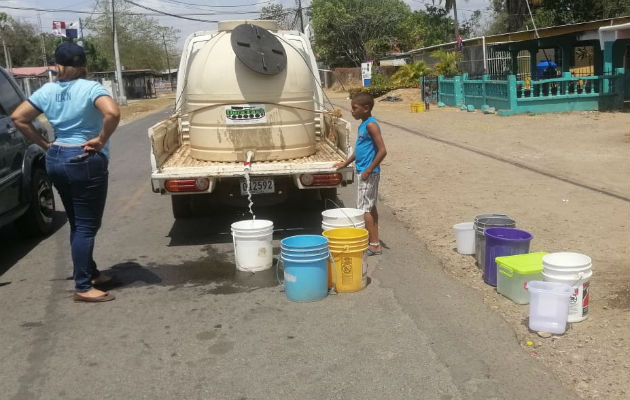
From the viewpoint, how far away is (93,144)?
459 cm

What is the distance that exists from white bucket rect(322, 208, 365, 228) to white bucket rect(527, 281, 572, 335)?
1.83m

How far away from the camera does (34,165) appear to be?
6871mm

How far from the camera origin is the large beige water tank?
21.4ft

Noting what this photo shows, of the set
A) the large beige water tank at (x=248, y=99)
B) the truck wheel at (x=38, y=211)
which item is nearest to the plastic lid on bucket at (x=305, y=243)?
the large beige water tank at (x=248, y=99)

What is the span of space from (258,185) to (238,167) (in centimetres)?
27

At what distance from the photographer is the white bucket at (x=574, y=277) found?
161 inches

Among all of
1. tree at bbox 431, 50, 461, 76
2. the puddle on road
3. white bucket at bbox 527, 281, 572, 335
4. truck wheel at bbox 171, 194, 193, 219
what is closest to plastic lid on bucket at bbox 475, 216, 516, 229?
white bucket at bbox 527, 281, 572, 335

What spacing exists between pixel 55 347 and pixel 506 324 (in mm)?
3047

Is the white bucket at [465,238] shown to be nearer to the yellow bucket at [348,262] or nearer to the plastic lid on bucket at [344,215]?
the plastic lid on bucket at [344,215]

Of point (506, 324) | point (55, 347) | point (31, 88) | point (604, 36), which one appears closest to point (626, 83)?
point (604, 36)

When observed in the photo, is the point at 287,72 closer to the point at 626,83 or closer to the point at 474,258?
the point at 474,258

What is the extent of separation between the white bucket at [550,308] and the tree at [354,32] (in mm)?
49752

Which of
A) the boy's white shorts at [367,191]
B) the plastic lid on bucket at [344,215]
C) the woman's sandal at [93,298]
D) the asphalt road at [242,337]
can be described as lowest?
the asphalt road at [242,337]

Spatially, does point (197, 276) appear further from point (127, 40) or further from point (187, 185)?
point (127, 40)
